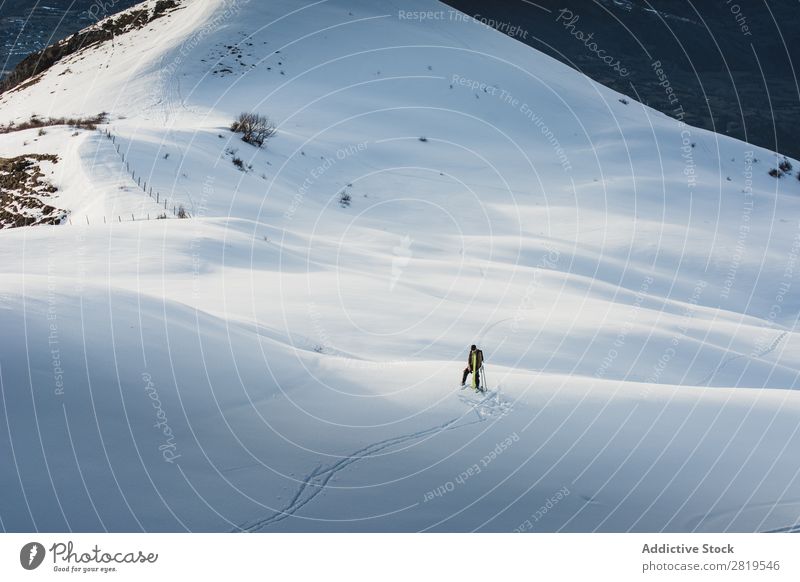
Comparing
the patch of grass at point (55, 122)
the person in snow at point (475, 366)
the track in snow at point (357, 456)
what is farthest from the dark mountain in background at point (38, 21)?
the track in snow at point (357, 456)

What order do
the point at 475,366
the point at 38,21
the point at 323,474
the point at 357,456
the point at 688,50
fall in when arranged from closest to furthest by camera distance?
the point at 323,474
the point at 357,456
the point at 475,366
the point at 688,50
the point at 38,21

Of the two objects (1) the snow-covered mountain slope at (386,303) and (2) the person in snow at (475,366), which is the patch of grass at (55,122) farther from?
(2) the person in snow at (475,366)

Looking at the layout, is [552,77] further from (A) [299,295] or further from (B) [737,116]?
(B) [737,116]

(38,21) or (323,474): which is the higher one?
(38,21)

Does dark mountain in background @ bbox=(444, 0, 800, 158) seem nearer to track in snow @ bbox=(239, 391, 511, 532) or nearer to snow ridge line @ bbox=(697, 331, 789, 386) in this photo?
snow ridge line @ bbox=(697, 331, 789, 386)

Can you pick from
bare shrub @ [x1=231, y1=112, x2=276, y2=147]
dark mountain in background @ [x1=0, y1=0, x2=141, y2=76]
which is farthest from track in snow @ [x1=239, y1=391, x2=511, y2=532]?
dark mountain in background @ [x1=0, y1=0, x2=141, y2=76]

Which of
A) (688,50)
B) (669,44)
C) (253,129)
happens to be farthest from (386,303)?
(669,44)

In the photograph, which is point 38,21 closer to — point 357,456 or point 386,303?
point 386,303
